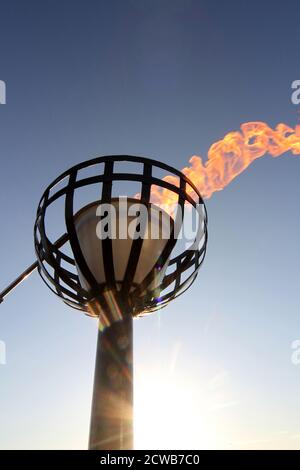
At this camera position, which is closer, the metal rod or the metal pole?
the metal pole

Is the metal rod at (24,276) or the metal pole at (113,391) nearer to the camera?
the metal pole at (113,391)

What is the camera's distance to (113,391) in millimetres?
5996

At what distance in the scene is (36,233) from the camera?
24.8ft

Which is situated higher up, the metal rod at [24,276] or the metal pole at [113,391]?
the metal rod at [24,276]

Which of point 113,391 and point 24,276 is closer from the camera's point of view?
point 113,391

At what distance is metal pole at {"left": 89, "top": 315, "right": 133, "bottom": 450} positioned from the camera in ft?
18.8

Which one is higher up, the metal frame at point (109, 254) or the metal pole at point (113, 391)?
the metal frame at point (109, 254)

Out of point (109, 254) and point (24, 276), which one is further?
point (24, 276)

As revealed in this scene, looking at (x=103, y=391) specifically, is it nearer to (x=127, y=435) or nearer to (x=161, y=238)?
(x=127, y=435)

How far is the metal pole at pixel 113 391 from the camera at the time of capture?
225 inches

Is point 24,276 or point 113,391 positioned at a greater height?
point 24,276

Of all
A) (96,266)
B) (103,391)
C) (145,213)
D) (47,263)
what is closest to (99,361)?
(103,391)

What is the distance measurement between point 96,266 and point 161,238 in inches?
56.2

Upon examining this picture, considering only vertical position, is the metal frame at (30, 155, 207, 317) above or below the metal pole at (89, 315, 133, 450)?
above
